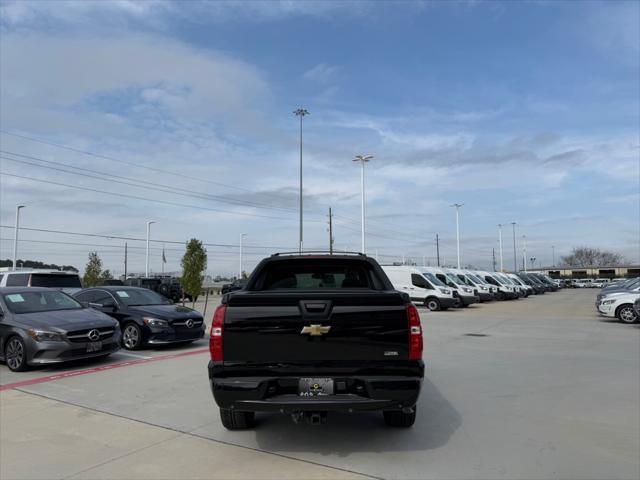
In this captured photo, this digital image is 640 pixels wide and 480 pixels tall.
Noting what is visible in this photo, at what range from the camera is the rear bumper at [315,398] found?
13.7 ft

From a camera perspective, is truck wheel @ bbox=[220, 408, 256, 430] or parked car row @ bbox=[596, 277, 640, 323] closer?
truck wheel @ bbox=[220, 408, 256, 430]

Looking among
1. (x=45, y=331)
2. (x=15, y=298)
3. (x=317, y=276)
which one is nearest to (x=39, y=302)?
(x=15, y=298)

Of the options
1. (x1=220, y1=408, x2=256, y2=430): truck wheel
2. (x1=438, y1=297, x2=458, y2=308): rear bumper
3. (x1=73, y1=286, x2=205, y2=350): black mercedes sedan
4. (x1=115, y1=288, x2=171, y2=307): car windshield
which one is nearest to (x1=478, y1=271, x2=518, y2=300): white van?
(x1=438, y1=297, x2=458, y2=308): rear bumper

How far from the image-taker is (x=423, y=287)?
25.6 meters

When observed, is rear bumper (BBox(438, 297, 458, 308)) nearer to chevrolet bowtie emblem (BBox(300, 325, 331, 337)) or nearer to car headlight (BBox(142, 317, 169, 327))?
car headlight (BBox(142, 317, 169, 327))

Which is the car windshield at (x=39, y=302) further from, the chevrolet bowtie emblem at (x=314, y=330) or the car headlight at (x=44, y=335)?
the chevrolet bowtie emblem at (x=314, y=330)

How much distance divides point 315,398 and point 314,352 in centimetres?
38

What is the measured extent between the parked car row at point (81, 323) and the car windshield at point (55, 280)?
7.59 feet

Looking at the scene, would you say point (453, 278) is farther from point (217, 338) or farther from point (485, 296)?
point (217, 338)

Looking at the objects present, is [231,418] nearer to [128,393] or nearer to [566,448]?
[128,393]

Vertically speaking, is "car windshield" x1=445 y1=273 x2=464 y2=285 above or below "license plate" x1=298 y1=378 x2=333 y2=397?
above

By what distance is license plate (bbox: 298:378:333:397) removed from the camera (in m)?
4.27

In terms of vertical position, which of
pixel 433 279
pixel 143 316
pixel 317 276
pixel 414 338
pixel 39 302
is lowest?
pixel 143 316

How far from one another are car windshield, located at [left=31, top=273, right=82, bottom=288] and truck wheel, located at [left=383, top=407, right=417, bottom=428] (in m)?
12.4
